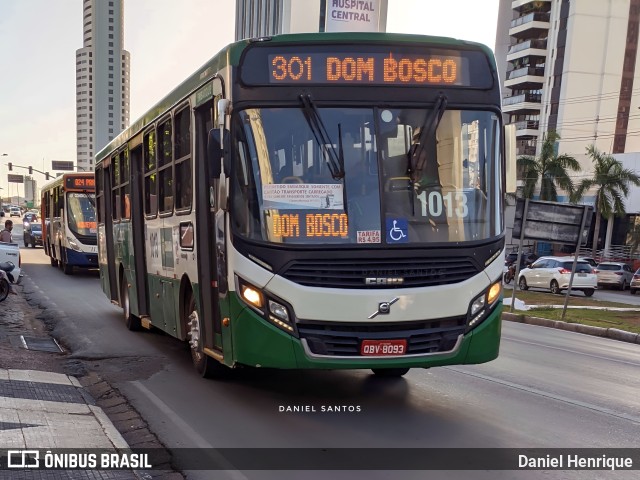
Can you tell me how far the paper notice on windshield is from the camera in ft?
20.9

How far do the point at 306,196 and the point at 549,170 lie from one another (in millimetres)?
44958

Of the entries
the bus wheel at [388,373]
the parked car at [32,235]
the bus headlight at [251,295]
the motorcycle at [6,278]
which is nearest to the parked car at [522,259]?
the parked car at [32,235]

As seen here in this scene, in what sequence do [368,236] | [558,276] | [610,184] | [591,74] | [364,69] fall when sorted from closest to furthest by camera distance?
[368,236]
[364,69]
[558,276]
[610,184]
[591,74]

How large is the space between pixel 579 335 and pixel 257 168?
37.2ft

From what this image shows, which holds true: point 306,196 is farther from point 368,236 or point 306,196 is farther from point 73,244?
point 73,244

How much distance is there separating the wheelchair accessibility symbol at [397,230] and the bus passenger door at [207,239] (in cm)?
183

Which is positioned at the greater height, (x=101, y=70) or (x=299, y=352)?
(x=101, y=70)

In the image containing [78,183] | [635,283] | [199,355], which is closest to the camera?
[199,355]

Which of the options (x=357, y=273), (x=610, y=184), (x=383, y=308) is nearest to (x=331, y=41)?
(x=357, y=273)

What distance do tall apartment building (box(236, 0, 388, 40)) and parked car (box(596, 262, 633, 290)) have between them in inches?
718

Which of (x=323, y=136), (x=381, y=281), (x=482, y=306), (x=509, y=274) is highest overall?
(x=323, y=136)

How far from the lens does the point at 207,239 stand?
7516mm

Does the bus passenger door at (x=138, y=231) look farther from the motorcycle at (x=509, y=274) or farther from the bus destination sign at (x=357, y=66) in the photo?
the motorcycle at (x=509, y=274)

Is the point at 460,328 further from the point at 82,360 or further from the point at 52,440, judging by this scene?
the point at 82,360
